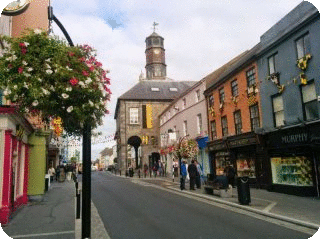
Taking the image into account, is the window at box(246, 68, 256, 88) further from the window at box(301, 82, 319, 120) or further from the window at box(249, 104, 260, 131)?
the window at box(301, 82, 319, 120)

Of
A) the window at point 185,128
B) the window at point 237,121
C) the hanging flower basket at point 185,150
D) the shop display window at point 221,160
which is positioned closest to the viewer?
the window at point 237,121

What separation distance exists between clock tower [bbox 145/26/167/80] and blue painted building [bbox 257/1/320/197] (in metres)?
50.3

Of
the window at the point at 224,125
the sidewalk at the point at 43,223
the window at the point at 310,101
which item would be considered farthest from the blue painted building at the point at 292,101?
the sidewalk at the point at 43,223

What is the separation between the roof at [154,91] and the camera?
163ft

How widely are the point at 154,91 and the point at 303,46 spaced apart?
36784 millimetres

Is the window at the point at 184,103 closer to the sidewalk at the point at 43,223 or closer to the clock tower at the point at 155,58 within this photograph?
the sidewalk at the point at 43,223

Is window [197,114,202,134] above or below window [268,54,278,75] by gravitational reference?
below

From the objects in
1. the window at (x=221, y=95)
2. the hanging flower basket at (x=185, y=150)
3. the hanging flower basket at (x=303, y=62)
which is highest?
the window at (x=221, y=95)

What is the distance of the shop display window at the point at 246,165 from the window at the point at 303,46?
7545 millimetres

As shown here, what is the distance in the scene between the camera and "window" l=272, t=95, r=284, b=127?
1708cm

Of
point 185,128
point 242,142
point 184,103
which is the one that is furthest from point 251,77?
point 184,103

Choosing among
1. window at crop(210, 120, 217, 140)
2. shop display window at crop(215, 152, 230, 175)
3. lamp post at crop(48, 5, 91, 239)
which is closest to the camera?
lamp post at crop(48, 5, 91, 239)

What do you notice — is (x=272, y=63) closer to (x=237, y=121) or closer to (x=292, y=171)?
(x=237, y=121)

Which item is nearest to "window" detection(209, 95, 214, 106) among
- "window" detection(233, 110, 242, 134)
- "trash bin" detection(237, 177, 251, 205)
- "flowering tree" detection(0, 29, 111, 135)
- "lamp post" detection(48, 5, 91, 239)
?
"window" detection(233, 110, 242, 134)
